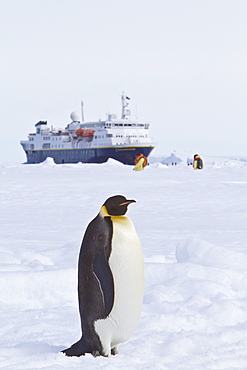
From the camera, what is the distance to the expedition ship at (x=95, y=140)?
4159 centimetres

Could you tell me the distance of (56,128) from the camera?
48.5m

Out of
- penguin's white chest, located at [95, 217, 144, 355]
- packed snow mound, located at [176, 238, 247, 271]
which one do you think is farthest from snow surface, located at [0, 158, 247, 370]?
penguin's white chest, located at [95, 217, 144, 355]

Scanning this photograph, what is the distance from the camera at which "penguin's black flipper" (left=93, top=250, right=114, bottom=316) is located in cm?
206

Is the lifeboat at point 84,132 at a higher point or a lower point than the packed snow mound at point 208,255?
lower

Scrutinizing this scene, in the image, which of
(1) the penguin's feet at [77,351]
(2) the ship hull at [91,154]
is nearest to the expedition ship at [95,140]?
(2) the ship hull at [91,154]

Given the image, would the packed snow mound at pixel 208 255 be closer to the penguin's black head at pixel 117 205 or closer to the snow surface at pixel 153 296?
the snow surface at pixel 153 296

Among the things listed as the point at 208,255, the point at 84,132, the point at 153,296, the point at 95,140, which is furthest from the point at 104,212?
the point at 84,132

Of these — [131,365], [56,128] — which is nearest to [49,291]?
[131,365]

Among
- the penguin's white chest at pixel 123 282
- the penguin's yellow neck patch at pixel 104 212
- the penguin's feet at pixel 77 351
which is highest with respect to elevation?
the penguin's yellow neck patch at pixel 104 212

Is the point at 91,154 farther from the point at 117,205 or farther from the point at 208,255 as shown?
the point at 117,205

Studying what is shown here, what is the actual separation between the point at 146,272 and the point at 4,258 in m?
1.21

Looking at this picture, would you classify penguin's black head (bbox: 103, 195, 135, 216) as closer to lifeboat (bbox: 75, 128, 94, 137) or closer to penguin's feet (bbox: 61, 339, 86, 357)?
penguin's feet (bbox: 61, 339, 86, 357)

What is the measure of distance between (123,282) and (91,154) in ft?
136

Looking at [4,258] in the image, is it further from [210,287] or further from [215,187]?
[215,187]
